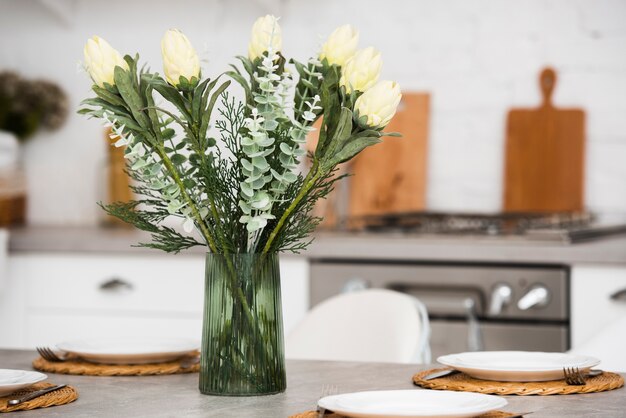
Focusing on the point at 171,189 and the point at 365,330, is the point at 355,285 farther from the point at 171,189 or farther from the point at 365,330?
the point at 171,189

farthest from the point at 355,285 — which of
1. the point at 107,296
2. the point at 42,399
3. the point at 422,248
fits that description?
the point at 42,399

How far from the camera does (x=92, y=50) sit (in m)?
1.08

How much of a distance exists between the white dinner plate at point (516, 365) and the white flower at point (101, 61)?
0.52m

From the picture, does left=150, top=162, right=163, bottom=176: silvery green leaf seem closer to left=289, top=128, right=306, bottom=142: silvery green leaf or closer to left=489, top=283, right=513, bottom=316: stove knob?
left=289, top=128, right=306, bottom=142: silvery green leaf

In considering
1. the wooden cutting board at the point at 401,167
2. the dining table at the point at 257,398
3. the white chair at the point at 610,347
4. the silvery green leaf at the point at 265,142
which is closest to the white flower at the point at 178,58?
the silvery green leaf at the point at 265,142

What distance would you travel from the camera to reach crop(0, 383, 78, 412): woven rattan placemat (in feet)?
3.50

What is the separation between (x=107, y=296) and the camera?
8.69ft

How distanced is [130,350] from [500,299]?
115cm

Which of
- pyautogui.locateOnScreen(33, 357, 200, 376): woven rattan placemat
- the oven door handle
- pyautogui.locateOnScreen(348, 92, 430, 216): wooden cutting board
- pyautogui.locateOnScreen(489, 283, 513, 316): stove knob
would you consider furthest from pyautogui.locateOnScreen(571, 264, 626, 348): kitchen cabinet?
pyautogui.locateOnScreen(33, 357, 200, 376): woven rattan placemat

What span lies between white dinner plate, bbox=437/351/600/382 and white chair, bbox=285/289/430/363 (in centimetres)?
39

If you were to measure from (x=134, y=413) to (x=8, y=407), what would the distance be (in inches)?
5.3

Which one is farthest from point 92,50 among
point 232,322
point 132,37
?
point 132,37

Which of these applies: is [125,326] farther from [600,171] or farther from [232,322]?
[232,322]

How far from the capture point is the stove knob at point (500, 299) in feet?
7.61
